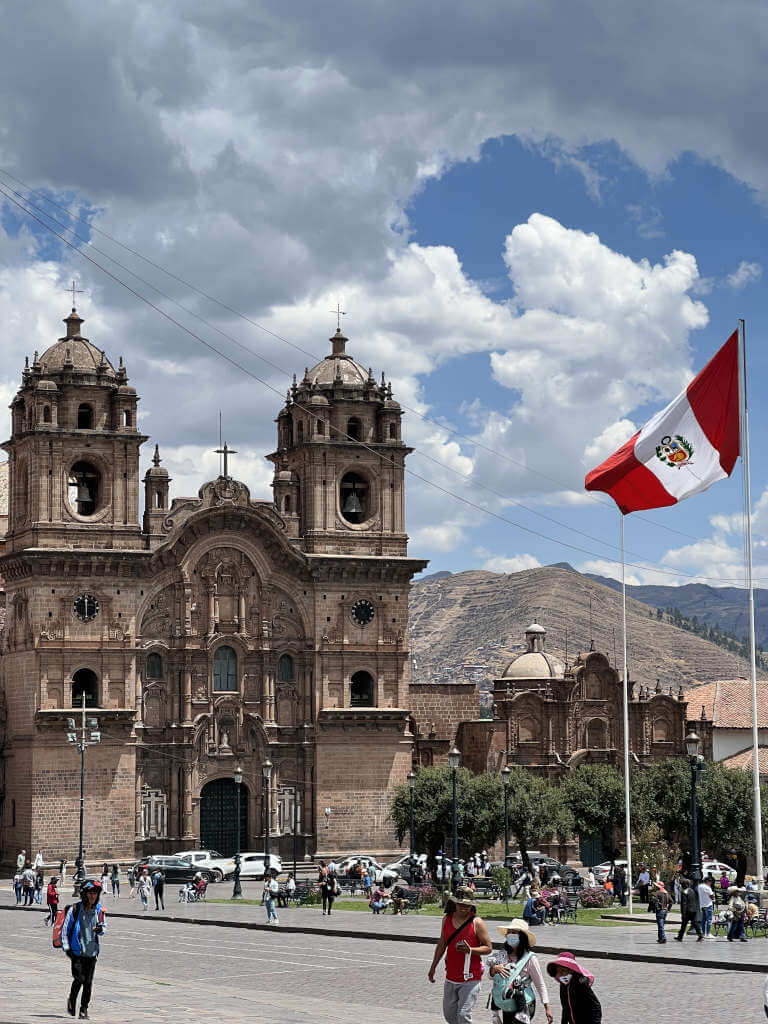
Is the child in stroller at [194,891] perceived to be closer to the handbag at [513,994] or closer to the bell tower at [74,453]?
the bell tower at [74,453]

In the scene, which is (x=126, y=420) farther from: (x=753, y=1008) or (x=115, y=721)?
(x=753, y=1008)

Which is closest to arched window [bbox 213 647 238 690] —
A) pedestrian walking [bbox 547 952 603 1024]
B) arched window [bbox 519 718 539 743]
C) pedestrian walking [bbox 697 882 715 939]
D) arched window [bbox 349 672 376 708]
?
arched window [bbox 349 672 376 708]

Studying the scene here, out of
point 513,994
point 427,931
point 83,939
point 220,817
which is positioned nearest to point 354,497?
point 220,817

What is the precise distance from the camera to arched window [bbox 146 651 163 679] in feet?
238

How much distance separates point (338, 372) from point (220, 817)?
67.3 feet

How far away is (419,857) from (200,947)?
31.0m

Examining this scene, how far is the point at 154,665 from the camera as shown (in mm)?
72875

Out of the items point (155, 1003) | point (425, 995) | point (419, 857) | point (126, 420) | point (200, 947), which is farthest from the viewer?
point (126, 420)

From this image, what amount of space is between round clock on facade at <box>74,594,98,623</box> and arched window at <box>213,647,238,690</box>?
578cm

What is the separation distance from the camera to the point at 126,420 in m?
72.9

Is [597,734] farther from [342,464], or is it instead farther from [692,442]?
[692,442]

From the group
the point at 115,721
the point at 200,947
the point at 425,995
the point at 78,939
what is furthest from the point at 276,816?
the point at 78,939

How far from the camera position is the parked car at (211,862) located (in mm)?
67938

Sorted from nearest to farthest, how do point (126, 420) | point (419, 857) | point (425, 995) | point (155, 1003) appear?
point (155, 1003), point (425, 995), point (419, 857), point (126, 420)
